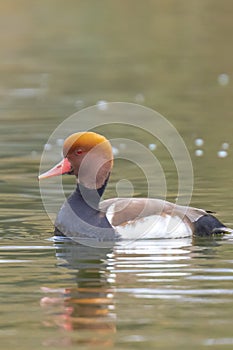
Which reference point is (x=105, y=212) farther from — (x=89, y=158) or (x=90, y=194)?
(x=89, y=158)

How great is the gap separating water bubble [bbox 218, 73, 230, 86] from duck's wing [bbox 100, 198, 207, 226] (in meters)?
12.1

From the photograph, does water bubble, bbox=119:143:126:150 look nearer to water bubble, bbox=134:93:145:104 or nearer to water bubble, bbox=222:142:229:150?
water bubble, bbox=222:142:229:150

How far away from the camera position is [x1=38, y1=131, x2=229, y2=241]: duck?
10.6m

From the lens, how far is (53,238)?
1084 centimetres

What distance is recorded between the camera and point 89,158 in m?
10.9

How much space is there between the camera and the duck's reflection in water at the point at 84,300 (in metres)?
7.68

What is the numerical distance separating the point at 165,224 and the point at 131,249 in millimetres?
547

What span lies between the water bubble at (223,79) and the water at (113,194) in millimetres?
120

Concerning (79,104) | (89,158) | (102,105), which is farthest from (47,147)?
(89,158)

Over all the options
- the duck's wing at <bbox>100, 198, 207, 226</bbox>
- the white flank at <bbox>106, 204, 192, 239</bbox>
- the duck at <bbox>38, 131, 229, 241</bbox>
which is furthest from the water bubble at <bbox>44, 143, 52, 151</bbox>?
the white flank at <bbox>106, 204, 192, 239</bbox>

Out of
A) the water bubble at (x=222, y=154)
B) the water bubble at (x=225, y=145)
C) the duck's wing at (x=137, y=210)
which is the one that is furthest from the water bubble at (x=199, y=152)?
the duck's wing at (x=137, y=210)

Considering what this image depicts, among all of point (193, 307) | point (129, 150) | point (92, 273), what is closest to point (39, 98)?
point (129, 150)

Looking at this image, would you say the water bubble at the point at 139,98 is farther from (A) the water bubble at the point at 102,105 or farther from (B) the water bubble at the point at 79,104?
(B) the water bubble at the point at 79,104

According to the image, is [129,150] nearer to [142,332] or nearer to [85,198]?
[85,198]
